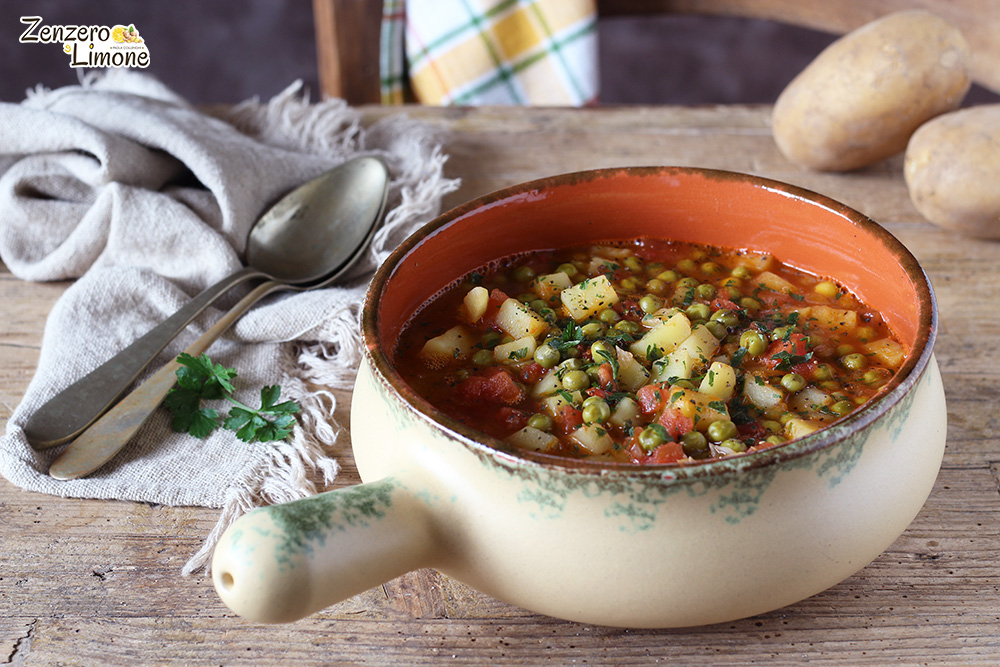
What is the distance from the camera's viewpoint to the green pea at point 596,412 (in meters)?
1.38

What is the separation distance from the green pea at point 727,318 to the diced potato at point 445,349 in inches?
16.7

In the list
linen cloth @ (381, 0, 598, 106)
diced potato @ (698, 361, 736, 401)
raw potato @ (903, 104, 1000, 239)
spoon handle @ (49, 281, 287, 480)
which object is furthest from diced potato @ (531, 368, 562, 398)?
linen cloth @ (381, 0, 598, 106)

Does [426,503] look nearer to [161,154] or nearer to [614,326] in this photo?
[614,326]

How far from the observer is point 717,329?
1628mm

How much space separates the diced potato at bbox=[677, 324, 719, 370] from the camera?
1.51 m

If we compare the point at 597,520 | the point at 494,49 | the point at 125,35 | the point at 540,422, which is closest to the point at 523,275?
the point at 540,422

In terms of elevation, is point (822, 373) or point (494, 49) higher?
point (822, 373)

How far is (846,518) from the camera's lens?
1219mm

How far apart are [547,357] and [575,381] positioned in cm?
12

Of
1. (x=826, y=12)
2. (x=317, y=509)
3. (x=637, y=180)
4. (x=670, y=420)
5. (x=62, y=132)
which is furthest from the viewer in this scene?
(x=826, y=12)

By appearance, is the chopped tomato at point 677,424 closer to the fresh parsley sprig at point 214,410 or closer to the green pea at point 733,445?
the green pea at point 733,445

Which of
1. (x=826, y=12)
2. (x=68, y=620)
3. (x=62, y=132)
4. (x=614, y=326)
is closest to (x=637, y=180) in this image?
(x=614, y=326)

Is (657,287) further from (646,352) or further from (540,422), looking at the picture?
(540,422)

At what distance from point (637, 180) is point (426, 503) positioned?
2.72 feet
